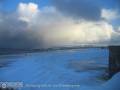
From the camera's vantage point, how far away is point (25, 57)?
4008 mm

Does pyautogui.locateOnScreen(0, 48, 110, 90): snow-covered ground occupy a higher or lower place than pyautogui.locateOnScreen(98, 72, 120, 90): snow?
higher

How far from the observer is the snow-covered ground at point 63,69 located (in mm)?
3910

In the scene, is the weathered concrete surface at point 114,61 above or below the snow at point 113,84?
above

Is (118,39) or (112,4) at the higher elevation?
(112,4)

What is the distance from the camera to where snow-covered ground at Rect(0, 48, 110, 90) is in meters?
3.91

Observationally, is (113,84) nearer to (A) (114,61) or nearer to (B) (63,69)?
(A) (114,61)

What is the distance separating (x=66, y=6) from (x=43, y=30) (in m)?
0.41

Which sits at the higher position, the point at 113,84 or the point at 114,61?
the point at 114,61

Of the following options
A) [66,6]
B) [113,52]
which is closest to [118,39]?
[113,52]

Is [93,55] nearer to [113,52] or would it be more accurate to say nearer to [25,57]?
[113,52]

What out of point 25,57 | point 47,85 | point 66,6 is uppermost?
point 66,6

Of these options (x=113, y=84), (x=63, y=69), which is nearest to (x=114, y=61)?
(x=113, y=84)

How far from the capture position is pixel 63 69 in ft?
12.9

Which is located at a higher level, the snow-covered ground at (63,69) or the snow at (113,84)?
the snow-covered ground at (63,69)
